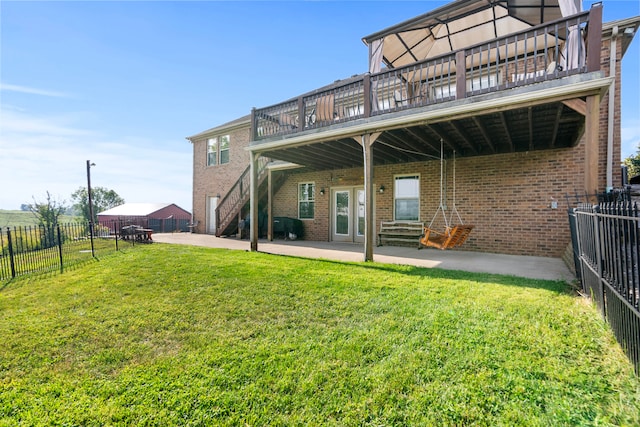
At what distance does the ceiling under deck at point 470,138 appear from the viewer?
5449 millimetres

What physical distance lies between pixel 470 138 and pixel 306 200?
22.0ft

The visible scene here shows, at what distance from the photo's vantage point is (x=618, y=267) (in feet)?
7.22

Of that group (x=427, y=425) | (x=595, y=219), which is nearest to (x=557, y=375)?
(x=427, y=425)

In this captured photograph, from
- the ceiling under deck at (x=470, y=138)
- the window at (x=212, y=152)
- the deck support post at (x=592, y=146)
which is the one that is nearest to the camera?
the deck support post at (x=592, y=146)

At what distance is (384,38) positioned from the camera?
6.62 metres

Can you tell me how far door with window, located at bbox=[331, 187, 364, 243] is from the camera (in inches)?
422

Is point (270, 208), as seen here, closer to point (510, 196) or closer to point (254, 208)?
point (254, 208)

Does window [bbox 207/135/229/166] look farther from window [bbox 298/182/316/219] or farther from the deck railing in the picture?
the deck railing

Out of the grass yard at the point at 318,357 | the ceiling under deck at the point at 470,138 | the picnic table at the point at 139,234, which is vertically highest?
the ceiling under deck at the point at 470,138

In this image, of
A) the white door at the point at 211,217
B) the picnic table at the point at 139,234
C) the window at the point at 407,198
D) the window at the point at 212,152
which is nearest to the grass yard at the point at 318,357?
the window at the point at 407,198

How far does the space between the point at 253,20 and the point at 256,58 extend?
2118 mm

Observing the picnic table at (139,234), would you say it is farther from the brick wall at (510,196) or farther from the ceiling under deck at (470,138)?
the brick wall at (510,196)

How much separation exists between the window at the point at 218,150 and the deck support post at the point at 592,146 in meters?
13.6

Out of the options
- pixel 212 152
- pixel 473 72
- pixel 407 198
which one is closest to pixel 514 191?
pixel 407 198
